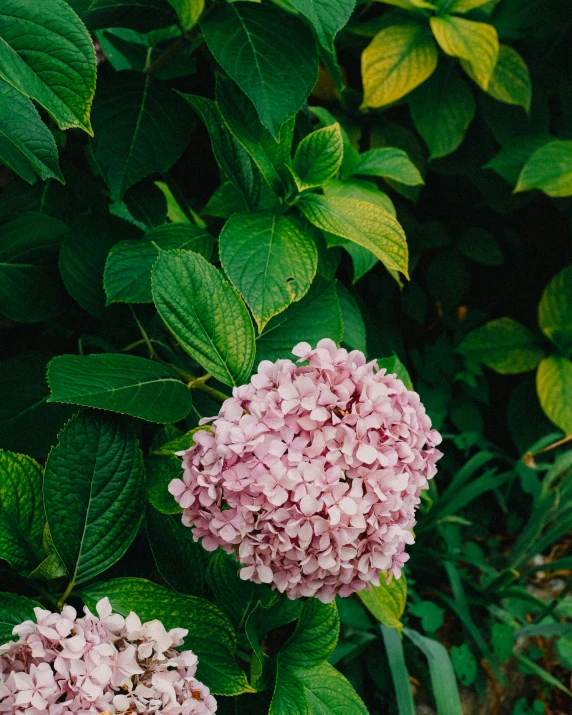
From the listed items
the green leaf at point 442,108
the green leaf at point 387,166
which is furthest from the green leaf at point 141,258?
the green leaf at point 442,108

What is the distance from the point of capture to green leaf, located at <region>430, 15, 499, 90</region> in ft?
4.48

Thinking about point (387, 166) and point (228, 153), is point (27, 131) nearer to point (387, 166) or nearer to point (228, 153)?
point (228, 153)

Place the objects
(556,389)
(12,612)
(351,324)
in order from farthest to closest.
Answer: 1. (556,389)
2. (351,324)
3. (12,612)

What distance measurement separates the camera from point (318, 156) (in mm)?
973

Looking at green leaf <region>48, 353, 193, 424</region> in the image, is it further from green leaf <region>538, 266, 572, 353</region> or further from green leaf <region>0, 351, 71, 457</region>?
green leaf <region>538, 266, 572, 353</region>

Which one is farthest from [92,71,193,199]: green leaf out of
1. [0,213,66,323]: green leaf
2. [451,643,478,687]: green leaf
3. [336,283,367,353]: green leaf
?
[451,643,478,687]: green leaf

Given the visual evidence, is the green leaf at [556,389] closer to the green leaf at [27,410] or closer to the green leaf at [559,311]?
the green leaf at [559,311]

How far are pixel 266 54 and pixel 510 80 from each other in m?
0.88

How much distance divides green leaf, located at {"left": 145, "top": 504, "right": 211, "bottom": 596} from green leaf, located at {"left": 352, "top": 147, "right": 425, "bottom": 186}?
697 millimetres

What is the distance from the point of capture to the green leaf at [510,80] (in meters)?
1.55

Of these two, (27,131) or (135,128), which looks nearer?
(27,131)

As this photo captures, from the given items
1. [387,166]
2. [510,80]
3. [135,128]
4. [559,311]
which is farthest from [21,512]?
[559,311]

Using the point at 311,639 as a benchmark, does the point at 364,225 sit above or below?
above

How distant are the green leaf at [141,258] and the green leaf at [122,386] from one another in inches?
4.0
